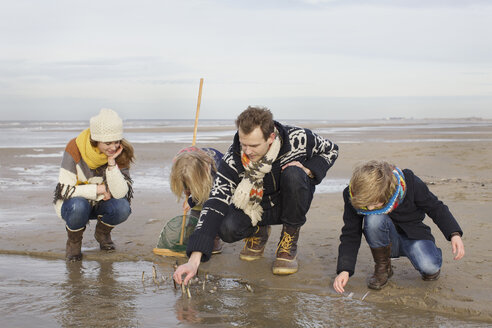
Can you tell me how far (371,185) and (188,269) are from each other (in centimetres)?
125

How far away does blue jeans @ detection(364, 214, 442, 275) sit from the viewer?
3514mm

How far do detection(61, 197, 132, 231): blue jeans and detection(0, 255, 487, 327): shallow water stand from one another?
1.40ft

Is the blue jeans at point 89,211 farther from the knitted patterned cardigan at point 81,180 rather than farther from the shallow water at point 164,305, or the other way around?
the shallow water at point 164,305

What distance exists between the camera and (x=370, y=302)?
11.4 ft

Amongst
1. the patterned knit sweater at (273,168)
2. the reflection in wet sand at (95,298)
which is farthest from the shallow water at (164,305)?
the patterned knit sweater at (273,168)

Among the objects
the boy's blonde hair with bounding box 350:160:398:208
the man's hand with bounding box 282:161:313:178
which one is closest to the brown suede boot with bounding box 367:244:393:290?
the boy's blonde hair with bounding box 350:160:398:208

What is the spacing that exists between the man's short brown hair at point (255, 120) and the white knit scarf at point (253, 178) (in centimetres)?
20

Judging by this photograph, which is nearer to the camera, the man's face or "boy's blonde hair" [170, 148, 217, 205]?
the man's face

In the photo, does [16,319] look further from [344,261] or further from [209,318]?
[344,261]

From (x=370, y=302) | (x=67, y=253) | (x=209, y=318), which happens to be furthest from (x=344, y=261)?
(x=67, y=253)

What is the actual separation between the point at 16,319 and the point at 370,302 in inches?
88.1

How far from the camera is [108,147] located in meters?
4.29

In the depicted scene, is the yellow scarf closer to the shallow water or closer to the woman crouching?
the woman crouching

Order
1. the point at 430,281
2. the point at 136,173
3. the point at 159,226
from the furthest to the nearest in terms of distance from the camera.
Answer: the point at 136,173
the point at 159,226
the point at 430,281
